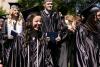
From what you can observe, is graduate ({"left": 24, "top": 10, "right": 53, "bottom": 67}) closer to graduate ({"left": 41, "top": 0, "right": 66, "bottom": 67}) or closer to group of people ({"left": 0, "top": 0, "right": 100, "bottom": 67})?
group of people ({"left": 0, "top": 0, "right": 100, "bottom": 67})

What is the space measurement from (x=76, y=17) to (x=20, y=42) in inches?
53.8

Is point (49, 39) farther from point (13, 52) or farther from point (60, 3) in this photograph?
point (60, 3)

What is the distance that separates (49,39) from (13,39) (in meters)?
0.72

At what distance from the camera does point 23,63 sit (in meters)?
9.82

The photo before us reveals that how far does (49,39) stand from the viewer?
33.5ft

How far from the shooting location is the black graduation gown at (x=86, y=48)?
30.3 feet

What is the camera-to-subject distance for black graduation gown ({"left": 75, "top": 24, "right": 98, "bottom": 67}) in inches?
364

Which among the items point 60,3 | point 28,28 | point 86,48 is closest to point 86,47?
point 86,48

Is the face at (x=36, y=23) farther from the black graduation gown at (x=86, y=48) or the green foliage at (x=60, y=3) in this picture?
the green foliage at (x=60, y=3)

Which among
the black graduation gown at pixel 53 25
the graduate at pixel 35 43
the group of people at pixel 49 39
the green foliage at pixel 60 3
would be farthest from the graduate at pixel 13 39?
the green foliage at pixel 60 3

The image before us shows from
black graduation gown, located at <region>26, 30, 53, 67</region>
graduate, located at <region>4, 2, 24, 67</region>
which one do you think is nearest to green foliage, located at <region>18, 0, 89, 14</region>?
graduate, located at <region>4, 2, 24, 67</region>

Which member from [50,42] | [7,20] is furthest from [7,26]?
[50,42]

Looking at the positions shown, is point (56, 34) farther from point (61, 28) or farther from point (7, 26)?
point (7, 26)

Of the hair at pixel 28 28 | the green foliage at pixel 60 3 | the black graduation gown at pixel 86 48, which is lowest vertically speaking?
the green foliage at pixel 60 3
